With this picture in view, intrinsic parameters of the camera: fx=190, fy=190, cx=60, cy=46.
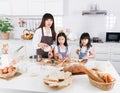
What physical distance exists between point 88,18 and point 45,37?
5.56 feet

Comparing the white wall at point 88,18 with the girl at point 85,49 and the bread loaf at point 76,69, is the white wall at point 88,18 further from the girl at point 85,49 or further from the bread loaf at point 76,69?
the bread loaf at point 76,69

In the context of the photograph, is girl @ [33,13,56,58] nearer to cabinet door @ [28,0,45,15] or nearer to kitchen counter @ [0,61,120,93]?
kitchen counter @ [0,61,120,93]

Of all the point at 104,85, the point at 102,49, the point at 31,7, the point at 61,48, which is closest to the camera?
the point at 104,85

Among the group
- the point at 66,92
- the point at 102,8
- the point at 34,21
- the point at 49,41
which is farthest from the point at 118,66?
the point at 66,92

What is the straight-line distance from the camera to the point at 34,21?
447 cm

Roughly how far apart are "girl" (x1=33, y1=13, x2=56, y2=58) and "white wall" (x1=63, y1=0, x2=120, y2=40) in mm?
1487

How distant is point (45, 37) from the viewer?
2.87 meters

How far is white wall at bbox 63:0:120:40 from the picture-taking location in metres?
4.12

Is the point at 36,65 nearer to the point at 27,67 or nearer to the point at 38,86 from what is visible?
the point at 27,67

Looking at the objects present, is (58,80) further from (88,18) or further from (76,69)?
(88,18)

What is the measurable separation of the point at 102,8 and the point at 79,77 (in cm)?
265

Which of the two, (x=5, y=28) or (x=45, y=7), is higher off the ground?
(x=45, y=7)

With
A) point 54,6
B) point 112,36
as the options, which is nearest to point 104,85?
point 112,36

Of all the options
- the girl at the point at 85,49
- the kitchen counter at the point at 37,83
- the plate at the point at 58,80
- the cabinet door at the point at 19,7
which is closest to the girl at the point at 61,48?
the girl at the point at 85,49
